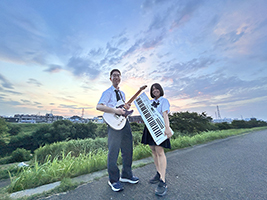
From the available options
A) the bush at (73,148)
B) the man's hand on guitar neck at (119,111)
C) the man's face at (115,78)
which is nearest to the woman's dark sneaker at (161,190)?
the man's hand on guitar neck at (119,111)

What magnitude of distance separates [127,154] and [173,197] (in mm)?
878

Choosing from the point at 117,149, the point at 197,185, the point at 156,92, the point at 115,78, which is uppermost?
the point at 115,78

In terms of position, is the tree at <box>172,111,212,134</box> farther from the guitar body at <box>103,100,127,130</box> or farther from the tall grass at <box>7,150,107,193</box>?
the guitar body at <box>103,100,127,130</box>

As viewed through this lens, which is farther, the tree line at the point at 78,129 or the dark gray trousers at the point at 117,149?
A: the tree line at the point at 78,129

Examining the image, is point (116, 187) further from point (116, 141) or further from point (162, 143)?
point (162, 143)

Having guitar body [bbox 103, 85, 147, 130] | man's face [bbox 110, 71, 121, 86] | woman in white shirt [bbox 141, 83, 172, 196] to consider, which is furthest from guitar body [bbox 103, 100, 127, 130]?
man's face [bbox 110, 71, 121, 86]

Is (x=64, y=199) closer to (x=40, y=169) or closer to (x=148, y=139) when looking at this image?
(x=40, y=169)

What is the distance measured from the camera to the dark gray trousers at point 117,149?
1.92 meters

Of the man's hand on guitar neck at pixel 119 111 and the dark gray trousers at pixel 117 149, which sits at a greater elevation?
the man's hand on guitar neck at pixel 119 111

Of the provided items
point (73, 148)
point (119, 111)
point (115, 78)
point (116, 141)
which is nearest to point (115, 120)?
point (119, 111)

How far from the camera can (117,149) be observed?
199cm

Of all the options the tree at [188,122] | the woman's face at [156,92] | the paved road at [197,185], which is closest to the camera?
the paved road at [197,185]

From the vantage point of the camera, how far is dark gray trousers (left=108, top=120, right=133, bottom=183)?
1921 mm

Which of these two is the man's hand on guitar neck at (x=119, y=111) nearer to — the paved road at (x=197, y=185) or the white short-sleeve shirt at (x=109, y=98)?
the white short-sleeve shirt at (x=109, y=98)
